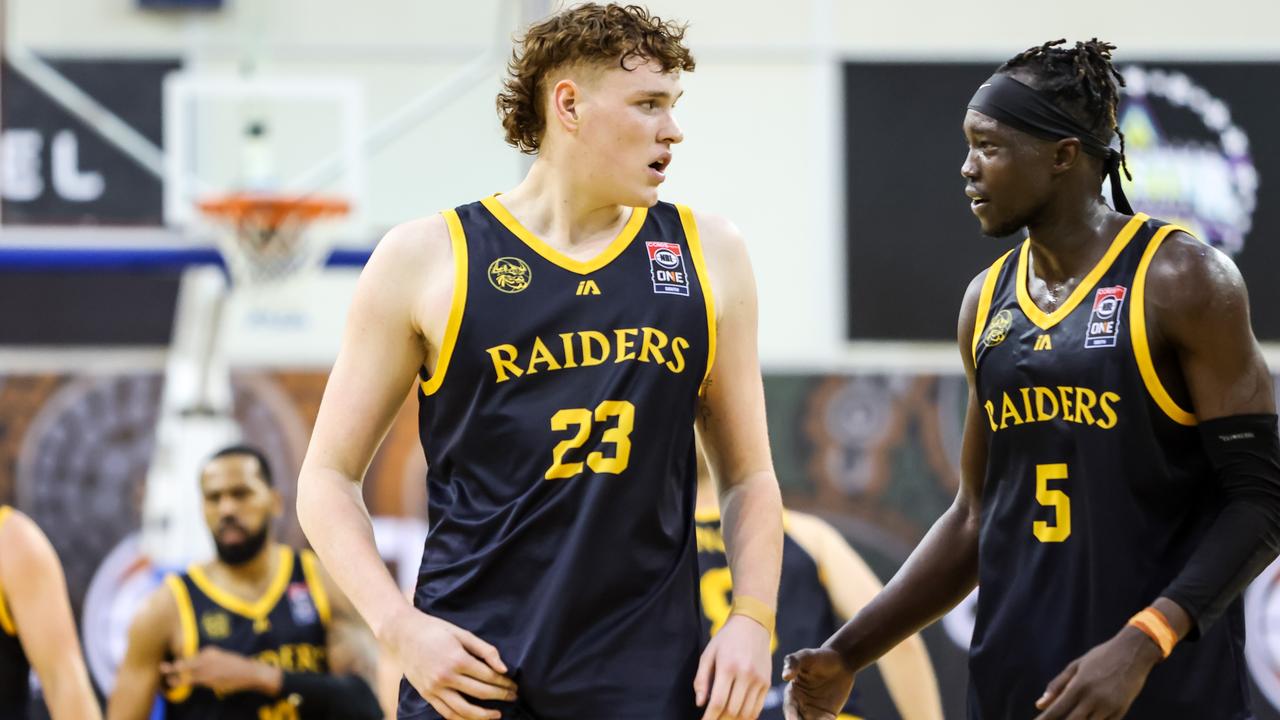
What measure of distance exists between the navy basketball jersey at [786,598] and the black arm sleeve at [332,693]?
201 centimetres

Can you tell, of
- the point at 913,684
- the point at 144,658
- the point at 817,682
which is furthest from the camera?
the point at 144,658

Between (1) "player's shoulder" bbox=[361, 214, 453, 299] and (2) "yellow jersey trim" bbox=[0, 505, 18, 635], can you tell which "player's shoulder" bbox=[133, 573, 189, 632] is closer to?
(2) "yellow jersey trim" bbox=[0, 505, 18, 635]

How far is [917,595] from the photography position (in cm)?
368

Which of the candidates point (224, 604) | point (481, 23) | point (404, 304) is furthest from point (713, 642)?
point (481, 23)

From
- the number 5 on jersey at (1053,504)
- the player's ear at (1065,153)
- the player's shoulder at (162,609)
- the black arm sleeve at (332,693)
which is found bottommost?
the black arm sleeve at (332,693)

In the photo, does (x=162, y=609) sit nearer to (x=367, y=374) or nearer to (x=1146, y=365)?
(x=367, y=374)

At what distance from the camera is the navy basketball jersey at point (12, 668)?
5.18 meters

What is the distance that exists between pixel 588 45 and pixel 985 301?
1053 millimetres

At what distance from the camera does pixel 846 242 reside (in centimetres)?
1130

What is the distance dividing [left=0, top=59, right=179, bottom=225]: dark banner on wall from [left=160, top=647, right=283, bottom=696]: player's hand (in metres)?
4.28

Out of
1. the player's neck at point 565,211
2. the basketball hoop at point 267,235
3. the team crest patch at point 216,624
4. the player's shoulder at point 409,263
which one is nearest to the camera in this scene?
the player's shoulder at point 409,263

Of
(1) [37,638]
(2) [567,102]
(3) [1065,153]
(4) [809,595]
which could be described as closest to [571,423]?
(2) [567,102]

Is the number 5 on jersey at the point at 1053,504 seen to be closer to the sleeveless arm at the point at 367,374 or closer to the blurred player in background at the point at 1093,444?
the blurred player in background at the point at 1093,444

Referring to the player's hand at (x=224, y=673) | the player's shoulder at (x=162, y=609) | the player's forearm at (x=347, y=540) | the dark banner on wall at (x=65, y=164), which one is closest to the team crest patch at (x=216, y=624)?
the player's shoulder at (x=162, y=609)
